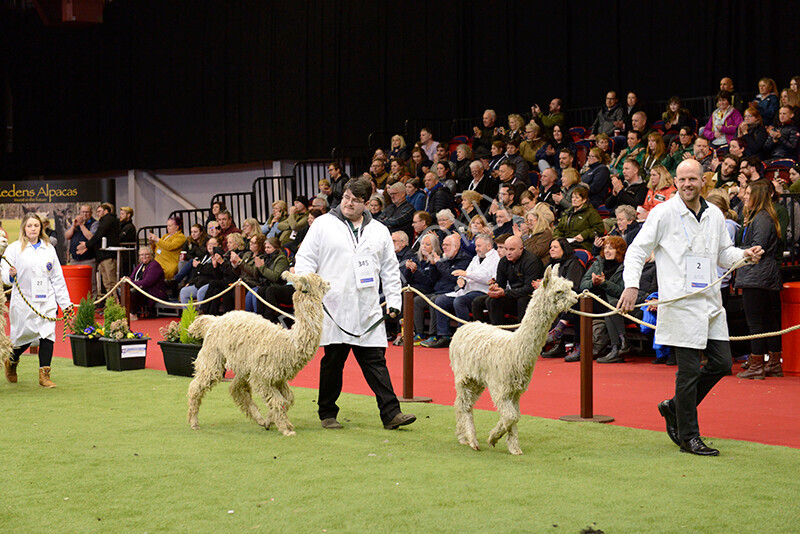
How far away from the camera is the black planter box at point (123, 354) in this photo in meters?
10.0

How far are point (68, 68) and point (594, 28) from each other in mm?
13572

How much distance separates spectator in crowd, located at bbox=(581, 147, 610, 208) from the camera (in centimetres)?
1253

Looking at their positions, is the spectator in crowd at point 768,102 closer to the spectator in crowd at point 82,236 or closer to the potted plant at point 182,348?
the potted plant at point 182,348

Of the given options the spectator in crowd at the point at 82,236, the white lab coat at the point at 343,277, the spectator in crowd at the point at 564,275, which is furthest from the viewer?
the spectator in crowd at the point at 82,236

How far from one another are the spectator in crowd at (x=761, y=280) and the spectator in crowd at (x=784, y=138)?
10.8ft

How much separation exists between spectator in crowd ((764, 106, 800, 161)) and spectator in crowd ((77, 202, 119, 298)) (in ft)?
40.6

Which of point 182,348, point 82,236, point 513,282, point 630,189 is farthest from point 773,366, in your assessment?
point 82,236

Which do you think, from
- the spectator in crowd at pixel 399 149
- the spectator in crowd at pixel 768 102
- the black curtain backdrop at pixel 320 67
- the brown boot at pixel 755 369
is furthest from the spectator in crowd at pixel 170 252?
the brown boot at pixel 755 369

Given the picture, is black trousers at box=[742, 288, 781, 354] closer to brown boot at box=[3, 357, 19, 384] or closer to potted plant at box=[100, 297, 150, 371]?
potted plant at box=[100, 297, 150, 371]

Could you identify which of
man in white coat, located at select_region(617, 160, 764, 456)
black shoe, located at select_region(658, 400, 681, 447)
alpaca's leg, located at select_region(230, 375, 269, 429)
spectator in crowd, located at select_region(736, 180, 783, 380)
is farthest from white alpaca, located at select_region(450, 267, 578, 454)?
spectator in crowd, located at select_region(736, 180, 783, 380)

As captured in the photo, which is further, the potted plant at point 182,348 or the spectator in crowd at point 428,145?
the spectator in crowd at point 428,145

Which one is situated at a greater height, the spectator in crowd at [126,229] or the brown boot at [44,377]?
the spectator in crowd at [126,229]

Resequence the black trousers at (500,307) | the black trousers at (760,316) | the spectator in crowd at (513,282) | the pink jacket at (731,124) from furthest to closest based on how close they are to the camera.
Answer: the pink jacket at (731,124)
the black trousers at (500,307)
the spectator in crowd at (513,282)
the black trousers at (760,316)

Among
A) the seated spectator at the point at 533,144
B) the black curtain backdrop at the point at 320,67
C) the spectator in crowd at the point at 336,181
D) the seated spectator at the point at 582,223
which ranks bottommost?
the seated spectator at the point at 582,223
